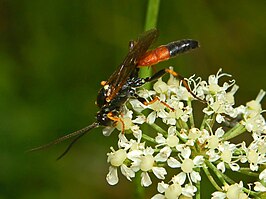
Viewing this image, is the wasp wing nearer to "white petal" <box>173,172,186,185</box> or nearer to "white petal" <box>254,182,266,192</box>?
"white petal" <box>173,172,186,185</box>

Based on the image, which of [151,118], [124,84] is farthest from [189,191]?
[124,84]

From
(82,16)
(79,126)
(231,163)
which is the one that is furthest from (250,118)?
(82,16)

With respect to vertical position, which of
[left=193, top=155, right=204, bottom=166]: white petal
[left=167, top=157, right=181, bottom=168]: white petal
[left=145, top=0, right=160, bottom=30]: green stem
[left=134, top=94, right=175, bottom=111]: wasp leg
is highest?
[left=145, top=0, right=160, bottom=30]: green stem

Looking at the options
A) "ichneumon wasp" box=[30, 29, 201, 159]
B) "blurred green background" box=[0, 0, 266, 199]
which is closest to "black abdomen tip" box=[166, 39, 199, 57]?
"ichneumon wasp" box=[30, 29, 201, 159]

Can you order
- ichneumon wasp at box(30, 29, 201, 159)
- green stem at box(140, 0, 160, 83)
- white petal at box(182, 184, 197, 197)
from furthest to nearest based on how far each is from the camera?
green stem at box(140, 0, 160, 83) → ichneumon wasp at box(30, 29, 201, 159) → white petal at box(182, 184, 197, 197)

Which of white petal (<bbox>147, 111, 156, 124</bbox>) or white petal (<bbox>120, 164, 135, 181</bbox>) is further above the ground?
white petal (<bbox>147, 111, 156, 124</bbox>)

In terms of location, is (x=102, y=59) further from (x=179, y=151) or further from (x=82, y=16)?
(x=179, y=151)
